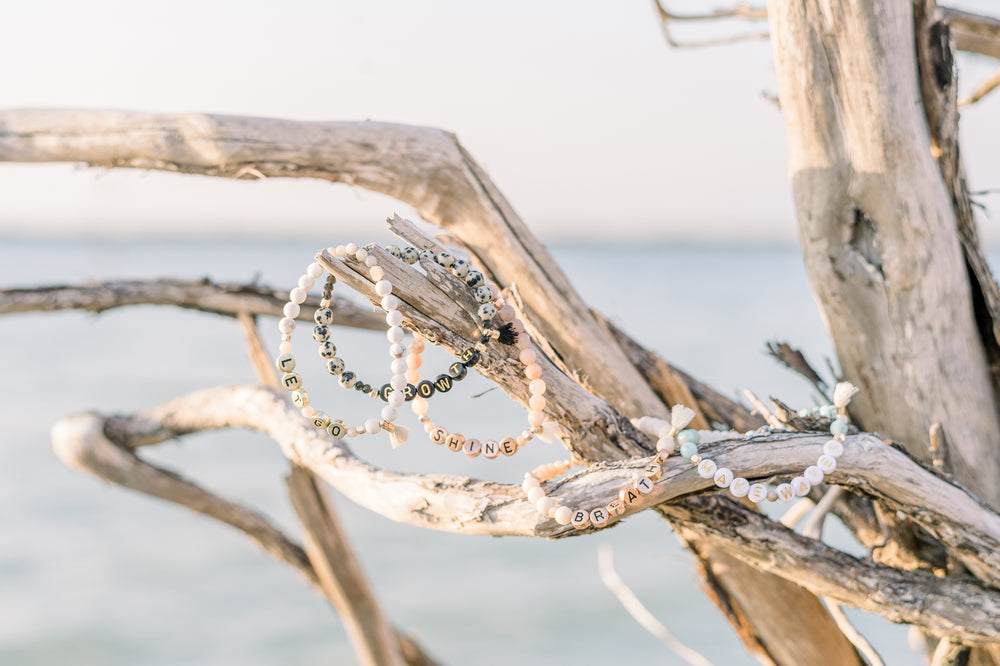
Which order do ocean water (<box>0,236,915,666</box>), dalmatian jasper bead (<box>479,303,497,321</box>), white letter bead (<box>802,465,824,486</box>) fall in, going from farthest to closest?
ocean water (<box>0,236,915,666</box>), white letter bead (<box>802,465,824,486</box>), dalmatian jasper bead (<box>479,303,497,321</box>)

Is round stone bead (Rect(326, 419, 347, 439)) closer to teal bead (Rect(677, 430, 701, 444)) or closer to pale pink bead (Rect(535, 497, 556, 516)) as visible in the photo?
pale pink bead (Rect(535, 497, 556, 516))

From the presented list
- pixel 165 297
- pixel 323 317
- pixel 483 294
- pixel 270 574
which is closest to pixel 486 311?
A: pixel 483 294

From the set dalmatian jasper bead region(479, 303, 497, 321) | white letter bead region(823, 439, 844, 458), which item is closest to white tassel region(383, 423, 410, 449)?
dalmatian jasper bead region(479, 303, 497, 321)

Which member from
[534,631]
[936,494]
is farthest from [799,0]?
[534,631]

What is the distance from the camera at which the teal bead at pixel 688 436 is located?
1011 mm

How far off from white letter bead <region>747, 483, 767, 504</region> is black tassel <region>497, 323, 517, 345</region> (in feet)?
1.25

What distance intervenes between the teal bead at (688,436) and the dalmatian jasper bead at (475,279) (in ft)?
1.08

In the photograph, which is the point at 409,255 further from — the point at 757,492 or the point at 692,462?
the point at 757,492

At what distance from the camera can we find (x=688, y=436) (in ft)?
3.31

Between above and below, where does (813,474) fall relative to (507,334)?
below

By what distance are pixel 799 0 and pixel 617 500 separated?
78cm

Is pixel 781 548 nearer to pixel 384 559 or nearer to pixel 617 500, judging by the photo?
pixel 617 500

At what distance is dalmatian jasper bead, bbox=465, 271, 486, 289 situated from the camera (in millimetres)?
940

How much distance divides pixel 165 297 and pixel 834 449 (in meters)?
1.32
